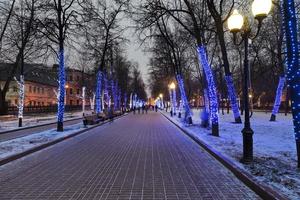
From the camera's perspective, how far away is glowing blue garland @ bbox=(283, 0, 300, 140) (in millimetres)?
9844

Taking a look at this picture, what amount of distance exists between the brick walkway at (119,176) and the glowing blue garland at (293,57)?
2180 mm

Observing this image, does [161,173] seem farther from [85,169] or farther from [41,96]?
[41,96]

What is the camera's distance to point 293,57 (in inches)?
393

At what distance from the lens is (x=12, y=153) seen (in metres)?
12.8

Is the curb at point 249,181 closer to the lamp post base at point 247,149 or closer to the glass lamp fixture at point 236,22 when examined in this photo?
the lamp post base at point 247,149

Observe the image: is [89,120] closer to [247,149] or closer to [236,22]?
[236,22]

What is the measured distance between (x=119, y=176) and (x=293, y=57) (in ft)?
16.6

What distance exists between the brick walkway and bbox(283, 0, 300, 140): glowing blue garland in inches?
85.8

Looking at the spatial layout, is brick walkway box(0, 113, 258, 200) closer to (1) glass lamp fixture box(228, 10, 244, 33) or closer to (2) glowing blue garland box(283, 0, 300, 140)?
(2) glowing blue garland box(283, 0, 300, 140)

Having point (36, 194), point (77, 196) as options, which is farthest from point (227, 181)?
point (36, 194)

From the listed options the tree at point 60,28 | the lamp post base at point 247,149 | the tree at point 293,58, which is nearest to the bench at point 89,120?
the tree at point 60,28

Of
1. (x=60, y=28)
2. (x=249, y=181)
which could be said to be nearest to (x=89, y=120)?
(x=60, y=28)

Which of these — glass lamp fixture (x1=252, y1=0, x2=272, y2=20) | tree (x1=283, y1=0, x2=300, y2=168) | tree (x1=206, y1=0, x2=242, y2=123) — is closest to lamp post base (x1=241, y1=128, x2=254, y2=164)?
tree (x1=283, y1=0, x2=300, y2=168)

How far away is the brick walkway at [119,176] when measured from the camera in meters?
7.75
